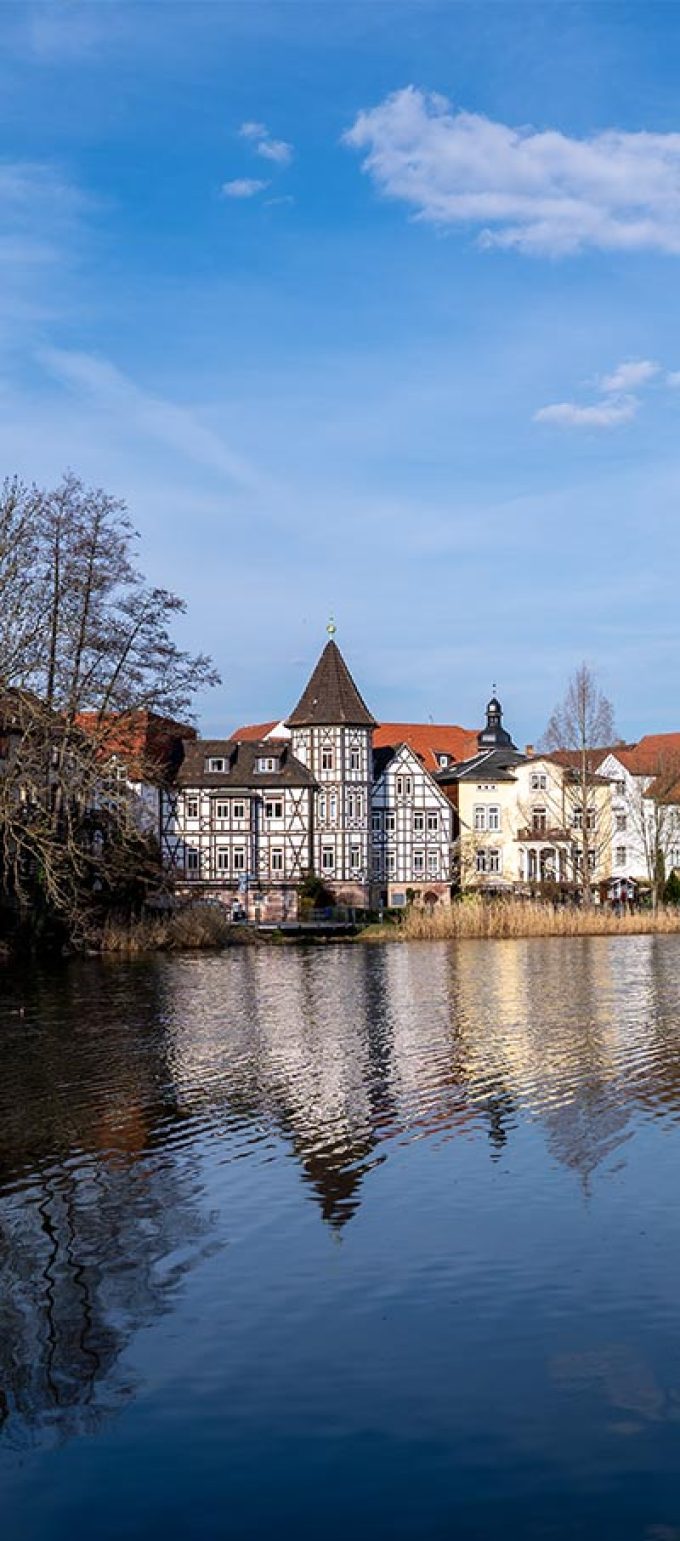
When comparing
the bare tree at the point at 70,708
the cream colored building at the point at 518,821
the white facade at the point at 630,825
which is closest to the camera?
the bare tree at the point at 70,708

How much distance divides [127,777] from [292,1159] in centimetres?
2624

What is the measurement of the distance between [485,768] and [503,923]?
32.0 m

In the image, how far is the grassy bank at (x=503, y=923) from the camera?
2111 inches

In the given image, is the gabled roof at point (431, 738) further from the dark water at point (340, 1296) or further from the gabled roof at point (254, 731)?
the dark water at point (340, 1296)

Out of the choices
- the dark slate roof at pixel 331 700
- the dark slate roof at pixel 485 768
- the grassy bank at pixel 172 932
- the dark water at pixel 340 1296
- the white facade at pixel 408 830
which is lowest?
the dark water at pixel 340 1296

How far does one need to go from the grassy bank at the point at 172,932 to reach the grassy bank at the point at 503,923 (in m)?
6.88

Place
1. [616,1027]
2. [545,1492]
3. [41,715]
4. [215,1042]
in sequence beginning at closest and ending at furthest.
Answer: [545,1492], [215,1042], [616,1027], [41,715]

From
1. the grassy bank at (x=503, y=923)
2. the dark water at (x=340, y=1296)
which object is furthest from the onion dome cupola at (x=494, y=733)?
the dark water at (x=340, y=1296)

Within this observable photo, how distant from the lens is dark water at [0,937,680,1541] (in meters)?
6.93

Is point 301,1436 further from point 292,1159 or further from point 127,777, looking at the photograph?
point 127,777

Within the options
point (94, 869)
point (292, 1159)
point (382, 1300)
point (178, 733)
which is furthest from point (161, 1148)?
point (178, 733)

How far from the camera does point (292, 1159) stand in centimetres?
1345

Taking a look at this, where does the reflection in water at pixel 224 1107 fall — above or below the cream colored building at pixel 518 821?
below

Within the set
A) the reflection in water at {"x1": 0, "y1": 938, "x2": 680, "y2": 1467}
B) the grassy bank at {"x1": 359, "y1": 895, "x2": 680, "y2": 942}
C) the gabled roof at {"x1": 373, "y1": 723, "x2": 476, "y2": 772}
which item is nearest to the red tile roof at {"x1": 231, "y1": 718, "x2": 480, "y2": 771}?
the gabled roof at {"x1": 373, "y1": 723, "x2": 476, "y2": 772}
